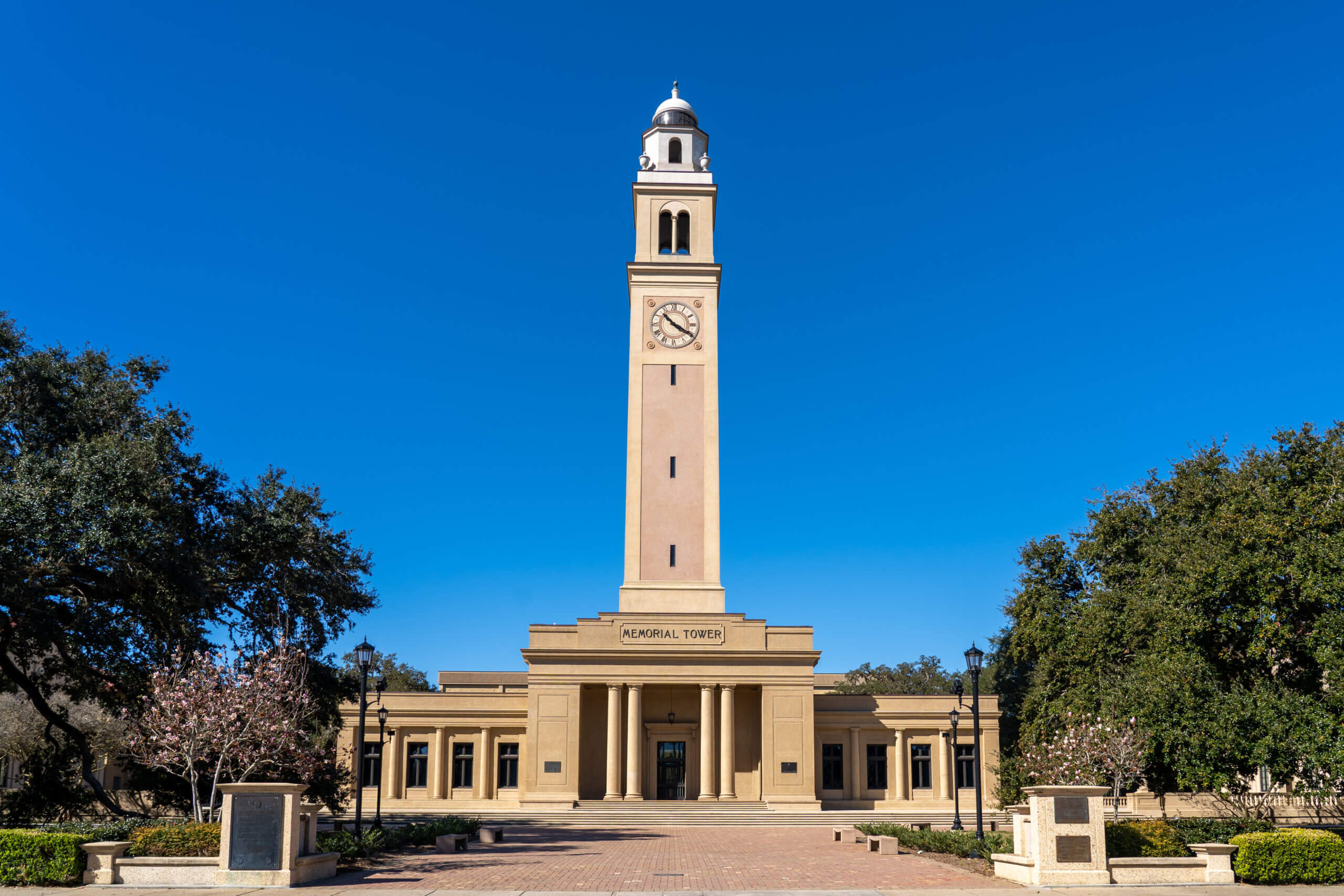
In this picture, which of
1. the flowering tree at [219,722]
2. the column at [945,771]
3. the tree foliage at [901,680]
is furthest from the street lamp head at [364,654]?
the tree foliage at [901,680]

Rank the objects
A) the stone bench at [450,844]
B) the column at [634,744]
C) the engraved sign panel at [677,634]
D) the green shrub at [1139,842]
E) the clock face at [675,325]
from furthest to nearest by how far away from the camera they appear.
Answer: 1. the clock face at [675,325]
2. the engraved sign panel at [677,634]
3. the column at [634,744]
4. the stone bench at [450,844]
5. the green shrub at [1139,842]

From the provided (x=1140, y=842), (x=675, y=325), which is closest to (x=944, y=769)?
(x=675, y=325)

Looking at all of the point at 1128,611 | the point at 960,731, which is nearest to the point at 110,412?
the point at 1128,611

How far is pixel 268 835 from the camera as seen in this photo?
67.7 ft

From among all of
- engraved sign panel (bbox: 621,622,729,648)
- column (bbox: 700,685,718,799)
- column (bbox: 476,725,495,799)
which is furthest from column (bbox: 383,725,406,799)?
column (bbox: 700,685,718,799)

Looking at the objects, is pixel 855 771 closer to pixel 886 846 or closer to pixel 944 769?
pixel 944 769

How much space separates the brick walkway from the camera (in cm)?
2088

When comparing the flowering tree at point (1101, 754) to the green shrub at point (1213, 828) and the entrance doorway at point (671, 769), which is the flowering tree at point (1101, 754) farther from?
the entrance doorway at point (671, 769)

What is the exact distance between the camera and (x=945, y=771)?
5138cm

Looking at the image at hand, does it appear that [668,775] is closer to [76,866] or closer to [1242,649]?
[1242,649]

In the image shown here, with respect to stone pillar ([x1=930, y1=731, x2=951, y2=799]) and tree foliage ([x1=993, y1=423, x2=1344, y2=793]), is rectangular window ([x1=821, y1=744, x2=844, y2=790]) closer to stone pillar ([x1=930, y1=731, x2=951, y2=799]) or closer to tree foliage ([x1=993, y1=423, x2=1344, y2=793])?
stone pillar ([x1=930, y1=731, x2=951, y2=799])

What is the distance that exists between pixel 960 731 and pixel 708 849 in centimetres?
2600

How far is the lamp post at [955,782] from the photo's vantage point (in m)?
33.0

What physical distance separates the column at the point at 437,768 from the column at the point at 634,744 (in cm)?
938
